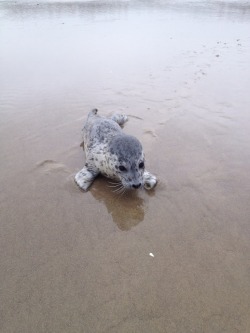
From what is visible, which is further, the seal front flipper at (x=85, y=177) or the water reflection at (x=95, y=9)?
the water reflection at (x=95, y=9)

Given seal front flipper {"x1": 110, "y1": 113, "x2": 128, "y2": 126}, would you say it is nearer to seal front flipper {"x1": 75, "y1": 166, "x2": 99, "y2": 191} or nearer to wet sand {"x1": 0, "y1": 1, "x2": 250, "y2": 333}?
wet sand {"x1": 0, "y1": 1, "x2": 250, "y2": 333}

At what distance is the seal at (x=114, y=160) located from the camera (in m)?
3.15

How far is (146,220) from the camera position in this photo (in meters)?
2.93

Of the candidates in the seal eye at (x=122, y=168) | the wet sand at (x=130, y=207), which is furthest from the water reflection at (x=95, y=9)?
the seal eye at (x=122, y=168)

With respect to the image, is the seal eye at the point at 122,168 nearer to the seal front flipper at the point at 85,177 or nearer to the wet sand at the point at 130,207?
the wet sand at the point at 130,207

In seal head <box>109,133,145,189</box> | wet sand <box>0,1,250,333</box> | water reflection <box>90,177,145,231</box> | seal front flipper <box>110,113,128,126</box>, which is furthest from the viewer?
seal front flipper <box>110,113,128,126</box>

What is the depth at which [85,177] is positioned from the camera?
350 cm

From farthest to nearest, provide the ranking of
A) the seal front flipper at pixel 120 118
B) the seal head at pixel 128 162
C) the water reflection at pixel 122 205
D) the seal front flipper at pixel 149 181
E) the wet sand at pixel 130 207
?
the seal front flipper at pixel 120 118 → the seal front flipper at pixel 149 181 → the seal head at pixel 128 162 → the water reflection at pixel 122 205 → the wet sand at pixel 130 207

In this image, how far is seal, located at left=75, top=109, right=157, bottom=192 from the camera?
10.3 feet

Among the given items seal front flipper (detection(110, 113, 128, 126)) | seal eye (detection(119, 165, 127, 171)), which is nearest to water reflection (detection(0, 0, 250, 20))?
seal front flipper (detection(110, 113, 128, 126))

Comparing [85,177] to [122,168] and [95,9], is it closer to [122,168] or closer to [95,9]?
[122,168]

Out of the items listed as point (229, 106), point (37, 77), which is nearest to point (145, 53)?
point (37, 77)

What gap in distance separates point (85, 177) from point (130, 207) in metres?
0.70

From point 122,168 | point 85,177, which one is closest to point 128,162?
point 122,168
